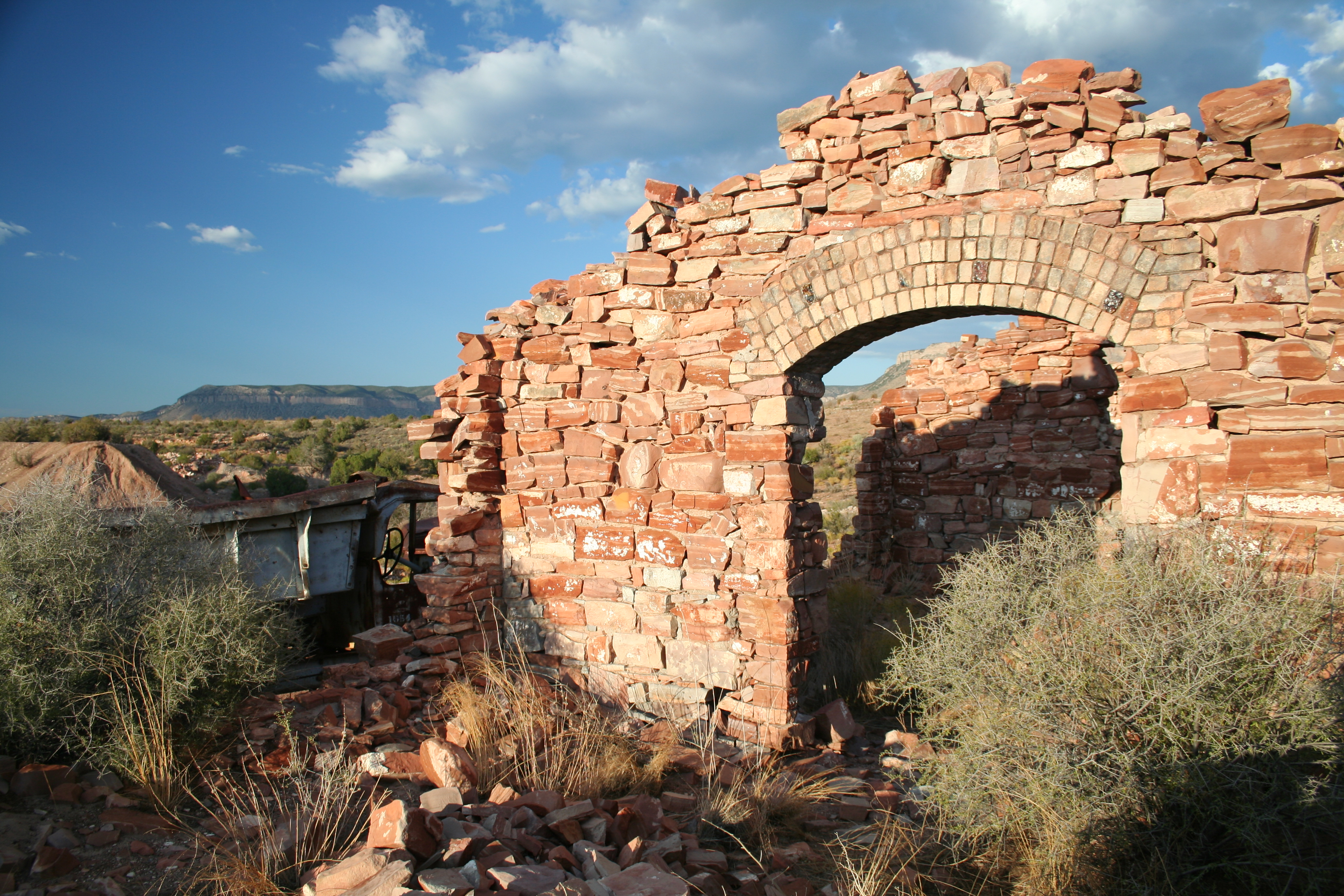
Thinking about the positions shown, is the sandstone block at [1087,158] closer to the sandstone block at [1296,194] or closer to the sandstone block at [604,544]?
the sandstone block at [1296,194]

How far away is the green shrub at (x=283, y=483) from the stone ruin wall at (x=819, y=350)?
1140 centimetres

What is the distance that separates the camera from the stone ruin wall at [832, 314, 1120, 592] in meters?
8.50

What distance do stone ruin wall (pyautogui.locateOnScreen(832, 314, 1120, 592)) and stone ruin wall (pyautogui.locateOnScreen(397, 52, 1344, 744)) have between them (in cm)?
461

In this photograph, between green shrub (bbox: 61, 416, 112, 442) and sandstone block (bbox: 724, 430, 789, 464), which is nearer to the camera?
sandstone block (bbox: 724, 430, 789, 464)

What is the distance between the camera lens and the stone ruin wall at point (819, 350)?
3.74 metres

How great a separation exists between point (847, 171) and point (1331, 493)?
3.14 metres

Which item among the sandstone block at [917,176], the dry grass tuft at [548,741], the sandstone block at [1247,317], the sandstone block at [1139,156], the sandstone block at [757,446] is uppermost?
the sandstone block at [917,176]

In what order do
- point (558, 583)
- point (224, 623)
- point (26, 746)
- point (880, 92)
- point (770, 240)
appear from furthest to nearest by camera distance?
point (558, 583), point (770, 240), point (880, 92), point (224, 623), point (26, 746)

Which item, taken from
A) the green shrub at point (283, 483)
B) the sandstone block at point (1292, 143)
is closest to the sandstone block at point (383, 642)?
the sandstone block at point (1292, 143)

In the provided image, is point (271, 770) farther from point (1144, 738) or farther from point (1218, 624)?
point (1218, 624)

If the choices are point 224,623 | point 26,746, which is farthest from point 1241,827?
point 26,746

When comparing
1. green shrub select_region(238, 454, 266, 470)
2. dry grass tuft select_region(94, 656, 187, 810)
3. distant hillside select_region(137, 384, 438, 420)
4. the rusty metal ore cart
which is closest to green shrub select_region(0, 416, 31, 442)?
green shrub select_region(238, 454, 266, 470)

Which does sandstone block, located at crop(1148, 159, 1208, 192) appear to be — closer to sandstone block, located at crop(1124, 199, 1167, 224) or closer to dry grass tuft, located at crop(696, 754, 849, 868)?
sandstone block, located at crop(1124, 199, 1167, 224)

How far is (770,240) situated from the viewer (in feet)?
16.1
